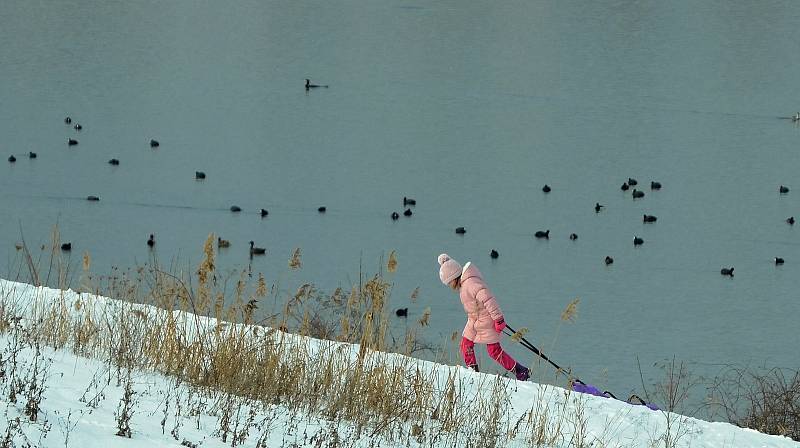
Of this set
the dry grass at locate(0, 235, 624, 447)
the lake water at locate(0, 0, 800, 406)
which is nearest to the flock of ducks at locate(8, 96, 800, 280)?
the lake water at locate(0, 0, 800, 406)

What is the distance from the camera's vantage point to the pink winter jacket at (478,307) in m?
10.4

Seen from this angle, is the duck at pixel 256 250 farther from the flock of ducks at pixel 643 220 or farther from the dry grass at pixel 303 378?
the dry grass at pixel 303 378

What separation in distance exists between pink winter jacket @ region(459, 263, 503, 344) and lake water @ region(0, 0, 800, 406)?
5.14 meters

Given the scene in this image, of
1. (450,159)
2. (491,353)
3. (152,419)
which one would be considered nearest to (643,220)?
(450,159)

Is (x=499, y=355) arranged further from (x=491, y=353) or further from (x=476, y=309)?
(x=476, y=309)

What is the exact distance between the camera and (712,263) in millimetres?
27172

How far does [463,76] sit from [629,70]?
768cm

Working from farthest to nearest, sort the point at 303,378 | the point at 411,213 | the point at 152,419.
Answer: the point at 411,213 < the point at 303,378 < the point at 152,419

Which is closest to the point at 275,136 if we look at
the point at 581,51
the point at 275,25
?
the point at 581,51

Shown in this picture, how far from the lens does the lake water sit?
2447 centimetres

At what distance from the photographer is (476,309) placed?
10555 millimetres

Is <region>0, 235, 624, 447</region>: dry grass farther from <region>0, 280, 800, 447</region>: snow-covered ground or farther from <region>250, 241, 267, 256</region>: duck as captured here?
<region>250, 241, 267, 256</region>: duck

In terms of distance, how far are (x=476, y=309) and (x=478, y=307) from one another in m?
0.05

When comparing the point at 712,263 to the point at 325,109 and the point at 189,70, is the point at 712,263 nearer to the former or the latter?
the point at 325,109
